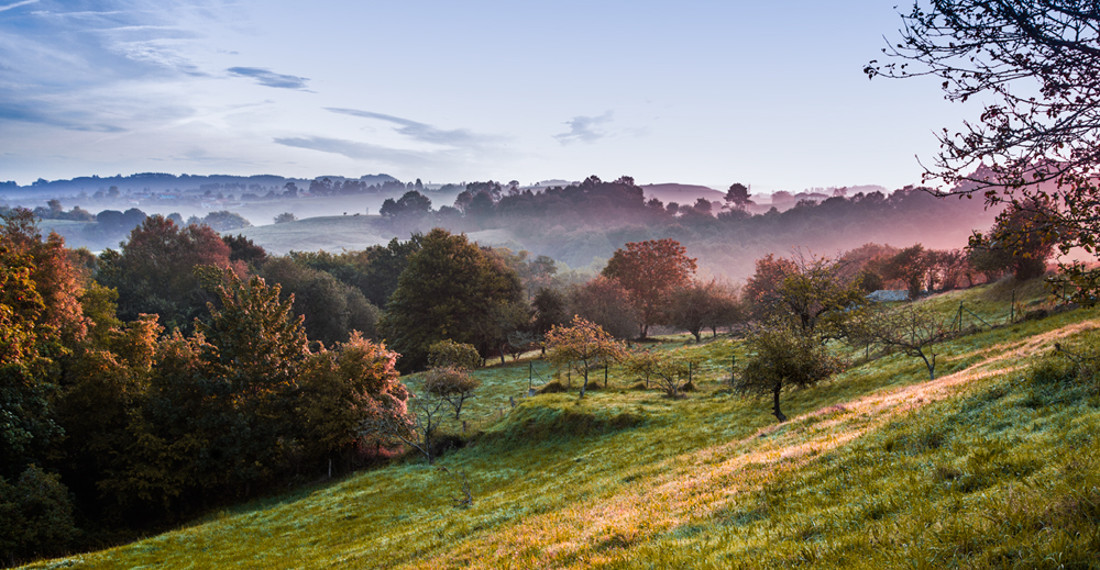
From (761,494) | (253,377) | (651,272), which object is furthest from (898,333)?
(651,272)

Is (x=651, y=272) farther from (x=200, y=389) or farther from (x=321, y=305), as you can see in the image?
(x=200, y=389)

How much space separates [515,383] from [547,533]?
4071 centimetres

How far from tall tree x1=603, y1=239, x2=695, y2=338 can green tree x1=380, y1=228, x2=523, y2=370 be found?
24.7 m

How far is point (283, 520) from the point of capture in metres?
24.1

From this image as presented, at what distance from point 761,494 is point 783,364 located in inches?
546

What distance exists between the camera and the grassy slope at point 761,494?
5.92 m

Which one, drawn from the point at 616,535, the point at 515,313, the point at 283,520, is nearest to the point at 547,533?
the point at 616,535

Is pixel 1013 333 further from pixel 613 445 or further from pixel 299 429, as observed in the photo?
pixel 299 429

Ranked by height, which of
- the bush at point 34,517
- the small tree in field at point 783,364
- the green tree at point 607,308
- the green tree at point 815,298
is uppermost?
the green tree at point 815,298

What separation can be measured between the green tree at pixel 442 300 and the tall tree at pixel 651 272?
24.7 metres

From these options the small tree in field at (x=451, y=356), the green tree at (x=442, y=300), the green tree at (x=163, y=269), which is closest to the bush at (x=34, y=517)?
the small tree in field at (x=451, y=356)

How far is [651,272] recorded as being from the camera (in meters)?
83.3

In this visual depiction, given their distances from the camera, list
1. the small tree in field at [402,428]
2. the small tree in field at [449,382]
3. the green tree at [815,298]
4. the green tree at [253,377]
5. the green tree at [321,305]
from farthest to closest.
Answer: the green tree at [321,305] < the small tree in field at [449,382] < the green tree at [253,377] < the green tree at [815,298] < the small tree in field at [402,428]

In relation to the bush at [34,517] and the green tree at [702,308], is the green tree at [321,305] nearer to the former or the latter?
the green tree at [702,308]
